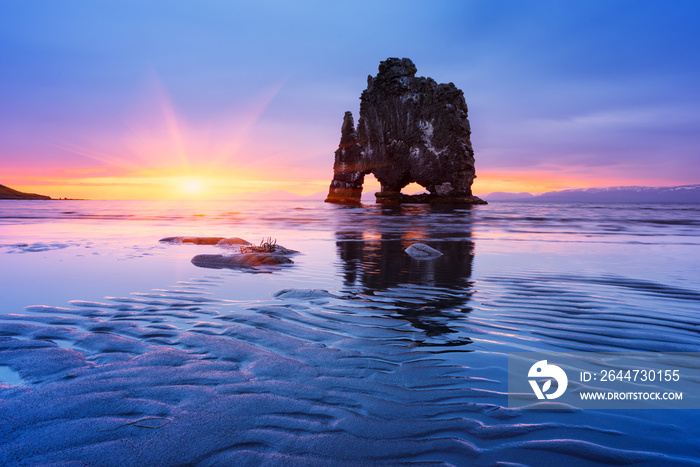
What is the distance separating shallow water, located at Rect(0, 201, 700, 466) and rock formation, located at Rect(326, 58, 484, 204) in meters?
79.8

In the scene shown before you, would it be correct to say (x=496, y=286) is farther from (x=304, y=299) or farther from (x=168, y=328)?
(x=168, y=328)

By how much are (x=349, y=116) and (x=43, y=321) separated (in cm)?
10905

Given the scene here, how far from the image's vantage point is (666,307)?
5602 millimetres

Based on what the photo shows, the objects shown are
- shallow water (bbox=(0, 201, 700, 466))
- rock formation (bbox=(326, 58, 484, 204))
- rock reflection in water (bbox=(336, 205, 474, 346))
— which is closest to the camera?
shallow water (bbox=(0, 201, 700, 466))

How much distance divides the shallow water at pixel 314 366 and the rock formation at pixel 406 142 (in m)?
79.8

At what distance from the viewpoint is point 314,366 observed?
334cm

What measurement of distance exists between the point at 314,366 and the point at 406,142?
9259 centimetres

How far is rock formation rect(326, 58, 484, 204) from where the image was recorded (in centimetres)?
8354

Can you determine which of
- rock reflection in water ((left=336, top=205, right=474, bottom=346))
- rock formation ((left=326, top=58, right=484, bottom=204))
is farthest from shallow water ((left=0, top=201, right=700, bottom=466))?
rock formation ((left=326, top=58, right=484, bottom=204))

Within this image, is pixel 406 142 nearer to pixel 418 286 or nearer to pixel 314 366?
pixel 418 286

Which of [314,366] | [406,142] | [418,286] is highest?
[406,142]

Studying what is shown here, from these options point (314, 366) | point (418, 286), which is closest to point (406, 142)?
point (418, 286)

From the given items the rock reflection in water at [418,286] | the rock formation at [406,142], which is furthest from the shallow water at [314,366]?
the rock formation at [406,142]

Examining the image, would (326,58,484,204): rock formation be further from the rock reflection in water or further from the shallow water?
the shallow water
